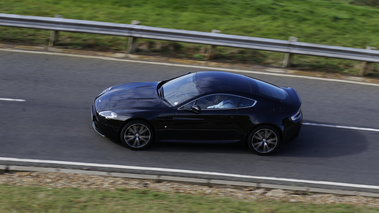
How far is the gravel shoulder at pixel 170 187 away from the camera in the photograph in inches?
364

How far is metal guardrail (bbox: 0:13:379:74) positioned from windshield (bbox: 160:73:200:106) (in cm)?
425

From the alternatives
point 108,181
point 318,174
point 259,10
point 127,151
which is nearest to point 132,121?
point 127,151

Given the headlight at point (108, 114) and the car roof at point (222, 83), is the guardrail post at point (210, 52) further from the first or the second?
the headlight at point (108, 114)

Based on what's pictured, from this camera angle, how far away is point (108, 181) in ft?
31.2

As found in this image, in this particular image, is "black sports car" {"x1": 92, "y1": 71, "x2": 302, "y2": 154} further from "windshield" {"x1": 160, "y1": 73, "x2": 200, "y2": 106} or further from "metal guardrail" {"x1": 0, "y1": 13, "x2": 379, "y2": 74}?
"metal guardrail" {"x1": 0, "y1": 13, "x2": 379, "y2": 74}

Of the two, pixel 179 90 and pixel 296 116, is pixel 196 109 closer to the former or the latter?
pixel 179 90

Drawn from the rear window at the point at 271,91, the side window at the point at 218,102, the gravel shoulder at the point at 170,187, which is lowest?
the gravel shoulder at the point at 170,187

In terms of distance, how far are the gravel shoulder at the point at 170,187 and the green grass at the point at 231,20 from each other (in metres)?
7.00

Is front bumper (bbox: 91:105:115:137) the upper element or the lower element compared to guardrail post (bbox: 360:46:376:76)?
lower

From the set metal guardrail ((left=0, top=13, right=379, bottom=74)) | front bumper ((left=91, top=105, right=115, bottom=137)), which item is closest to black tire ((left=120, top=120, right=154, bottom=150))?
front bumper ((left=91, top=105, right=115, bottom=137))

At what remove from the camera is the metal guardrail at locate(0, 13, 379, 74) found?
15.5 m

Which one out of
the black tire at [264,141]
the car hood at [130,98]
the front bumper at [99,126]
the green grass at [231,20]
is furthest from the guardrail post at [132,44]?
the black tire at [264,141]

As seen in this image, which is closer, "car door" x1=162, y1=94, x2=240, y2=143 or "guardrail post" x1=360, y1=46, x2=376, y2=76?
"car door" x1=162, y1=94, x2=240, y2=143

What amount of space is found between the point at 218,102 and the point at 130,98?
1.80m
